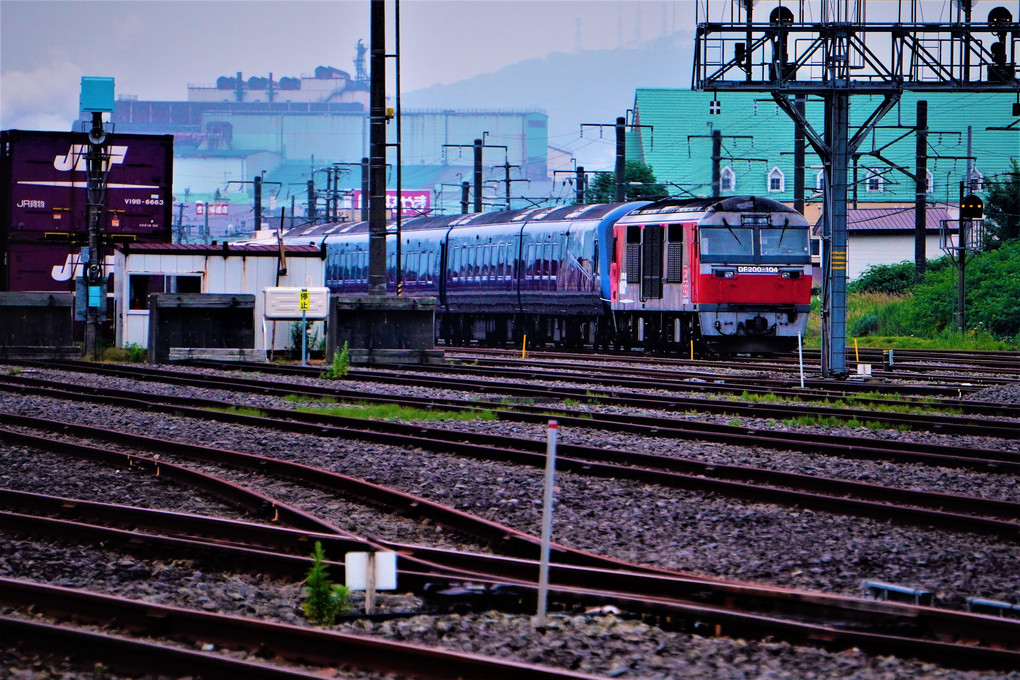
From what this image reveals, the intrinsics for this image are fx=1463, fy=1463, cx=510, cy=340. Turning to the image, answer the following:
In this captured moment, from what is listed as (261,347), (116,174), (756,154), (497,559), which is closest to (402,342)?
(261,347)

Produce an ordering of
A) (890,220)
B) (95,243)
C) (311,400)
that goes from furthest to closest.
Answer: 1. (890,220)
2. (95,243)
3. (311,400)

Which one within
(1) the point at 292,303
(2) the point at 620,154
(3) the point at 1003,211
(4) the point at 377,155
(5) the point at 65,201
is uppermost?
(2) the point at 620,154

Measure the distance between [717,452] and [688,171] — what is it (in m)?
84.2

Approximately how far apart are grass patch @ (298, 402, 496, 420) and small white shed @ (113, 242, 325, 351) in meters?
11.9

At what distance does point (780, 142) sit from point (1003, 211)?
128 feet

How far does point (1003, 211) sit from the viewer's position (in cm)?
5588

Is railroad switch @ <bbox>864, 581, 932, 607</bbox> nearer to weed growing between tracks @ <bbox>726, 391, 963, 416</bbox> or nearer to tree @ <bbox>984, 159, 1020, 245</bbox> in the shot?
weed growing between tracks @ <bbox>726, 391, 963, 416</bbox>

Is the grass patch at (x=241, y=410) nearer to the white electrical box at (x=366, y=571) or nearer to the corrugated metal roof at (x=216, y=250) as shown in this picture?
the white electrical box at (x=366, y=571)

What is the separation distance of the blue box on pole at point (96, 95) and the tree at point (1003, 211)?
34.0 m

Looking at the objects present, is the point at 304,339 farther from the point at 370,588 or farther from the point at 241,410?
the point at 370,588

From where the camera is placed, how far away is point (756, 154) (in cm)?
9212

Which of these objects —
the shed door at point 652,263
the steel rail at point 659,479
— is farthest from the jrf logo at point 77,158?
the steel rail at point 659,479

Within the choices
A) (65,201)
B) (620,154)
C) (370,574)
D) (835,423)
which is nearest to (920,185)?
(620,154)

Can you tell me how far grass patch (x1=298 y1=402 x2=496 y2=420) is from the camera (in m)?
17.3
